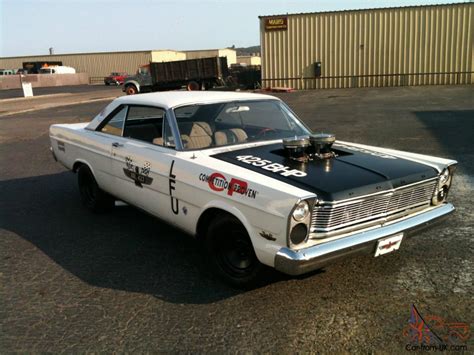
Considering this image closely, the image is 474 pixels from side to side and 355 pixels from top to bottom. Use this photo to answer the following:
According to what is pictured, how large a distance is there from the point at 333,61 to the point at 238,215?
24.4 metres

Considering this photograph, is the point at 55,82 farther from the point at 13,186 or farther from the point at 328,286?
the point at 328,286

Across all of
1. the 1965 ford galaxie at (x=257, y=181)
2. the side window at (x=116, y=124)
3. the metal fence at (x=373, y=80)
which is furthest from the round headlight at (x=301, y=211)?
the metal fence at (x=373, y=80)

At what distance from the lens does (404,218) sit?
3.44 metres

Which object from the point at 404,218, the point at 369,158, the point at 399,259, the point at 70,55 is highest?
the point at 70,55

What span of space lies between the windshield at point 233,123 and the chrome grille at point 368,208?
1381mm

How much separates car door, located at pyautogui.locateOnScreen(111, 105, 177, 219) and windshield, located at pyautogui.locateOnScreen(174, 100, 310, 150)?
224 millimetres

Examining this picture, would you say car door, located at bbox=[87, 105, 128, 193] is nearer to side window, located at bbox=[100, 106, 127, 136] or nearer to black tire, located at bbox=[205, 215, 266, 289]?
side window, located at bbox=[100, 106, 127, 136]

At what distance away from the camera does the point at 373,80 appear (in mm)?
25625

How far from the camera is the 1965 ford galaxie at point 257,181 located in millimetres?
2992

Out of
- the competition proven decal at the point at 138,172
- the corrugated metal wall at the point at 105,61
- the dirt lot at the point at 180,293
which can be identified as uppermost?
the corrugated metal wall at the point at 105,61

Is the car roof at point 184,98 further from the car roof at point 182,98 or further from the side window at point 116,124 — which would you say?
the side window at point 116,124

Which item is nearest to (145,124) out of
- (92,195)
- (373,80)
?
(92,195)

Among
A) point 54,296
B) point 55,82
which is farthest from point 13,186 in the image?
point 55,82

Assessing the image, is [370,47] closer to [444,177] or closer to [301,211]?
[444,177]
